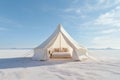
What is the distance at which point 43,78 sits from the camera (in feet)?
17.4

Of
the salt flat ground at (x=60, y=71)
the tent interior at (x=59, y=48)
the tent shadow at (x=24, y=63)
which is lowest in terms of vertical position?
the salt flat ground at (x=60, y=71)

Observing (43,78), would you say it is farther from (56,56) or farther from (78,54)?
(56,56)

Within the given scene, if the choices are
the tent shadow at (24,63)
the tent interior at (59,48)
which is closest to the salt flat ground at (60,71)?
the tent shadow at (24,63)

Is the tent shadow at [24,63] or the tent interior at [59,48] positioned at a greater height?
the tent interior at [59,48]

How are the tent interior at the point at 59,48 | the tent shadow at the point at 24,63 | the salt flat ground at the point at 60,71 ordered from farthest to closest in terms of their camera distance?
the tent interior at the point at 59,48 → the tent shadow at the point at 24,63 → the salt flat ground at the point at 60,71

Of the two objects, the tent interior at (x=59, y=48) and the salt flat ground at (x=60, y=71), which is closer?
the salt flat ground at (x=60, y=71)

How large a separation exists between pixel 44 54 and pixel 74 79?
6336 millimetres

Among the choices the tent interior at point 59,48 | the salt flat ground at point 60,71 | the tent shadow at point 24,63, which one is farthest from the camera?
the tent interior at point 59,48

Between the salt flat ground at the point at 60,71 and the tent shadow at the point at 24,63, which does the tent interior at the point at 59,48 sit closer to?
the tent shadow at the point at 24,63

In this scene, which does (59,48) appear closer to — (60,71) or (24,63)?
(24,63)

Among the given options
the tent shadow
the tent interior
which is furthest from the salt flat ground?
the tent interior

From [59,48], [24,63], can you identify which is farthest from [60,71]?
[59,48]

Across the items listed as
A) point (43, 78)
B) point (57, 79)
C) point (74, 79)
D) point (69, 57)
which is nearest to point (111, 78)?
point (74, 79)

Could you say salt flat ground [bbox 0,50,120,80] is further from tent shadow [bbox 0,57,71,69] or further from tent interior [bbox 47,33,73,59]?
tent interior [bbox 47,33,73,59]
